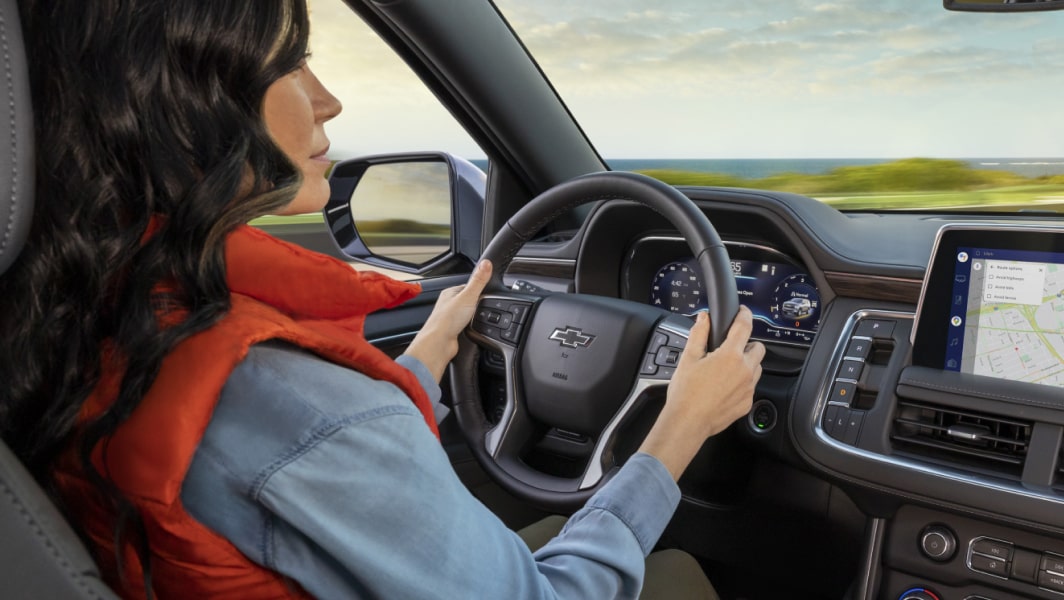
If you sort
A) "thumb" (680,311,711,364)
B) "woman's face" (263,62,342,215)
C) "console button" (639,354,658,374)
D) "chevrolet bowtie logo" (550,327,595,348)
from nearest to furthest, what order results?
"woman's face" (263,62,342,215), "thumb" (680,311,711,364), "console button" (639,354,658,374), "chevrolet bowtie logo" (550,327,595,348)

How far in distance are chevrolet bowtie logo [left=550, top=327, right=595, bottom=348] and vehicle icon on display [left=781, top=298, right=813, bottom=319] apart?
620 mm

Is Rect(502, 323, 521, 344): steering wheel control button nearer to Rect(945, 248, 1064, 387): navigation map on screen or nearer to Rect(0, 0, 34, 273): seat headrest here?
Rect(945, 248, 1064, 387): navigation map on screen

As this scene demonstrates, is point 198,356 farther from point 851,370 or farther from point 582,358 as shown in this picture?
point 851,370

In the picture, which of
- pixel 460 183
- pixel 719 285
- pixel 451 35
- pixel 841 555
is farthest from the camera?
pixel 460 183

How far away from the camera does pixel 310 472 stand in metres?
0.75

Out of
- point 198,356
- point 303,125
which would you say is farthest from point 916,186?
point 198,356

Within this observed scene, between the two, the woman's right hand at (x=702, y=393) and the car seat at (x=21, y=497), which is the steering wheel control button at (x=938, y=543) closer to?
the woman's right hand at (x=702, y=393)

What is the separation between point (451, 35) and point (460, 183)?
610mm

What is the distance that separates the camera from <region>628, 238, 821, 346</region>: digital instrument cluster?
2045 mm

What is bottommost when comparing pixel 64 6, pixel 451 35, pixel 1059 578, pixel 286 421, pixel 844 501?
pixel 844 501

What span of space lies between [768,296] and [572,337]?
0.65 metres

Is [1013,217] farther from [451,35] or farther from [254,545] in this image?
[254,545]

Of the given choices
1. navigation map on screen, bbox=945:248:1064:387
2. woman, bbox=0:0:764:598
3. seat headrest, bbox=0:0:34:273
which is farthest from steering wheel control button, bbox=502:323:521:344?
seat headrest, bbox=0:0:34:273

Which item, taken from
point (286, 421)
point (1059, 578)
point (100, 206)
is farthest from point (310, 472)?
point (1059, 578)
